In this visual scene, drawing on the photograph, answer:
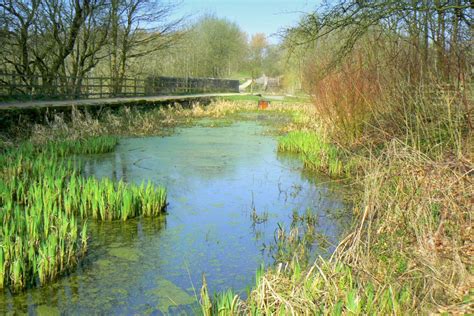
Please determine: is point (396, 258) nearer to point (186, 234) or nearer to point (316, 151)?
point (186, 234)

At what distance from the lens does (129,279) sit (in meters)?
4.03

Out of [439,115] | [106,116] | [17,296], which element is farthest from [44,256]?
[106,116]

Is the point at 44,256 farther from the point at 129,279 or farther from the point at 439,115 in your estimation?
the point at 439,115

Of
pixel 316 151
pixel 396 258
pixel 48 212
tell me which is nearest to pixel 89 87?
A: pixel 316 151

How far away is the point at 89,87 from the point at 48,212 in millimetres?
16633

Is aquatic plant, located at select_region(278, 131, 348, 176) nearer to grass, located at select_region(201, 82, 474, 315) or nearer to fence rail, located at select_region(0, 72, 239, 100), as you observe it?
grass, located at select_region(201, 82, 474, 315)

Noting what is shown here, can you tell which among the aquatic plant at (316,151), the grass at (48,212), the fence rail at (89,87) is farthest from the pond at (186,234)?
the fence rail at (89,87)

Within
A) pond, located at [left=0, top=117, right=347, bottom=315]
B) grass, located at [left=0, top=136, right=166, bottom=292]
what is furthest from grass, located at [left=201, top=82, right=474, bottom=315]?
grass, located at [left=0, top=136, right=166, bottom=292]

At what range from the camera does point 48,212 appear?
15.8ft

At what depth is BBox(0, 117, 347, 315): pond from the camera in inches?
144

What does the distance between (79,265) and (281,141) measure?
7.64m

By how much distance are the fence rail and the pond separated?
8418 millimetres

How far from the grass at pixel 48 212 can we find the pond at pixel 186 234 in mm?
143

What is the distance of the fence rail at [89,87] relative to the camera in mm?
16531
